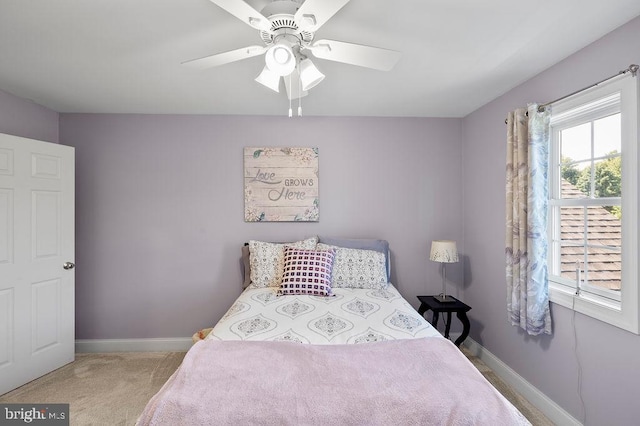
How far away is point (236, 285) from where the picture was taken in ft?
10.7

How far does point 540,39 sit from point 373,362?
6.77ft

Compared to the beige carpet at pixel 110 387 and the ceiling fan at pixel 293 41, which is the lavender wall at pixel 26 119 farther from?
the ceiling fan at pixel 293 41

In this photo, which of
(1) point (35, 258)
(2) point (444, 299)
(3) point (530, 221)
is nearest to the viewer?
(3) point (530, 221)

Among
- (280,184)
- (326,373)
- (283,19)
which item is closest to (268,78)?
(283,19)

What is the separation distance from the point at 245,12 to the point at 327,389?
1567mm

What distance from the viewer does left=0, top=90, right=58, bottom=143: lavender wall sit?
2689mm

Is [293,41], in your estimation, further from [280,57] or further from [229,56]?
[229,56]

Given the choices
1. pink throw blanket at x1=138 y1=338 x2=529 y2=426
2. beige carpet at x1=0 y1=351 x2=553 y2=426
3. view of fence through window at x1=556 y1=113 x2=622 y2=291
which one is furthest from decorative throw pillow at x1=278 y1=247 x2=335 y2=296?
view of fence through window at x1=556 y1=113 x2=622 y2=291

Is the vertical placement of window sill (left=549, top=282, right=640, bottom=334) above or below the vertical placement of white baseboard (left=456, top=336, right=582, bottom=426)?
above

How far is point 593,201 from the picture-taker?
1.98 meters

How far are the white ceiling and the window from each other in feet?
1.38

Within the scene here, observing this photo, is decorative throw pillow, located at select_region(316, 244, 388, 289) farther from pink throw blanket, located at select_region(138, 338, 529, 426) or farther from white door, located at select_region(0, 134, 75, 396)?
white door, located at select_region(0, 134, 75, 396)

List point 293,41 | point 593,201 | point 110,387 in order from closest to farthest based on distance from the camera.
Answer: point 293,41 → point 593,201 → point 110,387

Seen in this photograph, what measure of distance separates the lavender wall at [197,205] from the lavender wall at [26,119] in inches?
4.4
